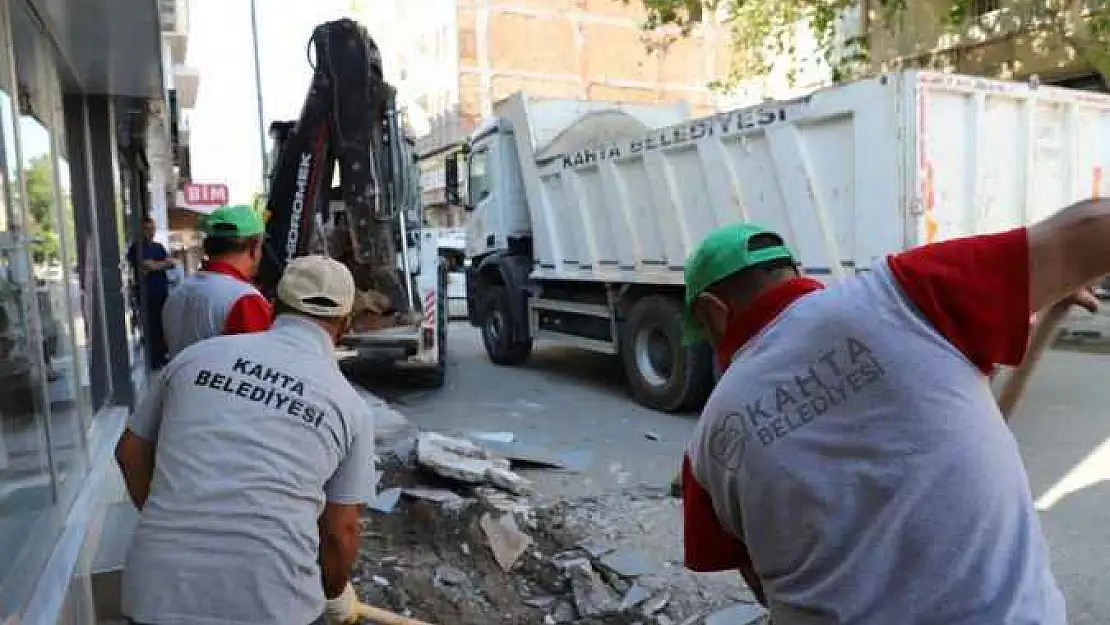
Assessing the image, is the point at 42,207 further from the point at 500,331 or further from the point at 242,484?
the point at 500,331

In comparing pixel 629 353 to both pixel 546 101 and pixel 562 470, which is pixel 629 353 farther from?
pixel 546 101

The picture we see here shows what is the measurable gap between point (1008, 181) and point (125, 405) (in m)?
6.69

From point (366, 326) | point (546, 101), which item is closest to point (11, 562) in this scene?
point (366, 326)

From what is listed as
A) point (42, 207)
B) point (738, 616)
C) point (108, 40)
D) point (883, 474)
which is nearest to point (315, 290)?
point (883, 474)

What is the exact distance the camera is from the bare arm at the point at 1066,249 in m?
1.27

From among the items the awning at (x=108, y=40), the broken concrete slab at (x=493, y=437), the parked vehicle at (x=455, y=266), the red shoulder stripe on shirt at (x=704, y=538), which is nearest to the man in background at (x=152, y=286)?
the awning at (x=108, y=40)

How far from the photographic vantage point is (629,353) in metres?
8.68

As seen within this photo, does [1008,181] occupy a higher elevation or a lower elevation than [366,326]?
higher

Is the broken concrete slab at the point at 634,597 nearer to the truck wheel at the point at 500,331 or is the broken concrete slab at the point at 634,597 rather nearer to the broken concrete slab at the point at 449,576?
the broken concrete slab at the point at 449,576

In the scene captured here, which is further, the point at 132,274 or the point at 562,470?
the point at 132,274

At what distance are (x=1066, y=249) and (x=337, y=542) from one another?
1658mm

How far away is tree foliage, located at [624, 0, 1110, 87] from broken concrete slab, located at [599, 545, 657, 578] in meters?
9.70

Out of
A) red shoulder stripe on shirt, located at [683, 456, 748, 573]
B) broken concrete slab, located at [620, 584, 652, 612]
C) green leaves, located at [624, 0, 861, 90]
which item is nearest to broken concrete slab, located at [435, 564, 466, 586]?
broken concrete slab, located at [620, 584, 652, 612]

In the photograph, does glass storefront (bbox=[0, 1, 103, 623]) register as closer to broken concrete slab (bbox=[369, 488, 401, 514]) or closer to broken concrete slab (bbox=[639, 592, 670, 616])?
broken concrete slab (bbox=[369, 488, 401, 514])
